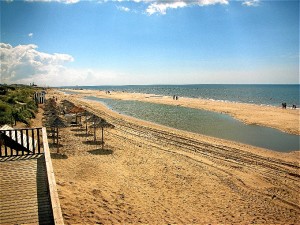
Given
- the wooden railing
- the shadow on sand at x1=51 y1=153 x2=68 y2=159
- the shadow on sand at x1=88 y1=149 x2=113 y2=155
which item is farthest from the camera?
the shadow on sand at x1=88 y1=149 x2=113 y2=155

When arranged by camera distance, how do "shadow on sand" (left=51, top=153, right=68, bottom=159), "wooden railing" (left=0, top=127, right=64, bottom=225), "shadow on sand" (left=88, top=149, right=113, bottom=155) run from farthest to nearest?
"shadow on sand" (left=88, top=149, right=113, bottom=155)
"shadow on sand" (left=51, top=153, right=68, bottom=159)
"wooden railing" (left=0, top=127, right=64, bottom=225)

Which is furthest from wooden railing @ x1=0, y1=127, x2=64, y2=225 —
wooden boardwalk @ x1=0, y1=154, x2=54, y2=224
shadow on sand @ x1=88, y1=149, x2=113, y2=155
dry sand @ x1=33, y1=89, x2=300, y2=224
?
shadow on sand @ x1=88, y1=149, x2=113, y2=155

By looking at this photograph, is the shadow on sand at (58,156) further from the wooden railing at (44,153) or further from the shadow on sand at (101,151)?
the wooden railing at (44,153)

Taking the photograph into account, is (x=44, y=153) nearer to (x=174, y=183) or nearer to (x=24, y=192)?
(x=24, y=192)

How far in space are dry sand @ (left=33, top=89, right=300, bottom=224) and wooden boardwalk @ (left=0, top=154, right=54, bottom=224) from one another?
1105mm

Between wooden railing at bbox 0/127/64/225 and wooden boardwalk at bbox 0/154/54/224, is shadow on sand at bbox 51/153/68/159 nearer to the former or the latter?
wooden railing at bbox 0/127/64/225

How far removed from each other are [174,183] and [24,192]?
6.79 m

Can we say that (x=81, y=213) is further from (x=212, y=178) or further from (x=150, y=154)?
(x=150, y=154)

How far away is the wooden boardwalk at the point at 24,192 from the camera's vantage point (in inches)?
256

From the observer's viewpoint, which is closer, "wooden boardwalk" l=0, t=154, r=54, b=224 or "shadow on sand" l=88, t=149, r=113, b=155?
"wooden boardwalk" l=0, t=154, r=54, b=224

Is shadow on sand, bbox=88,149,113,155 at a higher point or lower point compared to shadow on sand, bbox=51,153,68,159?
lower

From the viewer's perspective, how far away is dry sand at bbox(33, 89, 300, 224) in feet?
30.2

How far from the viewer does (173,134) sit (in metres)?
24.1

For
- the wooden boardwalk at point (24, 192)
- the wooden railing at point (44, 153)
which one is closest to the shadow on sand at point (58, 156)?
the wooden railing at point (44, 153)
